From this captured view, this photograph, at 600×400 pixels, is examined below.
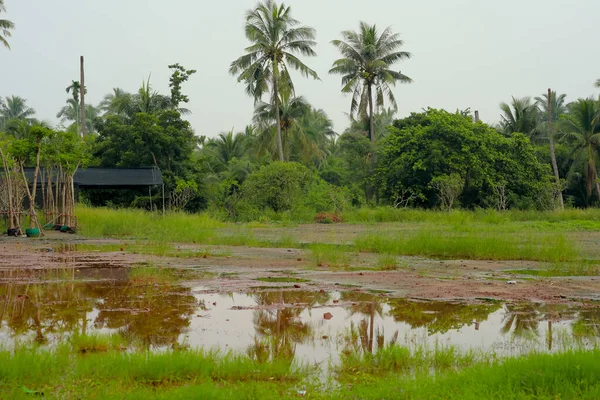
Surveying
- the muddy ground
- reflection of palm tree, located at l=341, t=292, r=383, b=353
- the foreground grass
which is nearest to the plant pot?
the muddy ground

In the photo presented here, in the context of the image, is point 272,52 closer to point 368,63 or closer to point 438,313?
point 368,63

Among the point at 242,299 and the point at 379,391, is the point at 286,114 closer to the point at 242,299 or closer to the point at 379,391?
the point at 242,299

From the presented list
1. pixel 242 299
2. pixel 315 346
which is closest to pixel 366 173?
pixel 242 299

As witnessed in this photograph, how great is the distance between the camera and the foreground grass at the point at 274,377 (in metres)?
4.53

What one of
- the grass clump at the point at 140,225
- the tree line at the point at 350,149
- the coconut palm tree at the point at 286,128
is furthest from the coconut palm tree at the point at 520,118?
the grass clump at the point at 140,225

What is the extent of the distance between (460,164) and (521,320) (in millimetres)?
28530

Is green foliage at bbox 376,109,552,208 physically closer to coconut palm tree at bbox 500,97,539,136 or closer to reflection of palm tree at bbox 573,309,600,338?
coconut palm tree at bbox 500,97,539,136

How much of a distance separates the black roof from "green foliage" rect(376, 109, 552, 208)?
13.2 m

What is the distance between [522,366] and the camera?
4891 mm

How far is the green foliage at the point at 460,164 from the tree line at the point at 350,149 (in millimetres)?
77

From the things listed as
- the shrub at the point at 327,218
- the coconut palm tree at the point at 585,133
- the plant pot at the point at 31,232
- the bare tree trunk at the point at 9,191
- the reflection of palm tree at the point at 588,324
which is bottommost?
the reflection of palm tree at the point at 588,324

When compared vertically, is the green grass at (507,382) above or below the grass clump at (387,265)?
below

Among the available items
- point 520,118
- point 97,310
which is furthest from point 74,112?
point 97,310

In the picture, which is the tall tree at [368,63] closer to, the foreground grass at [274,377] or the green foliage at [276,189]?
the green foliage at [276,189]
